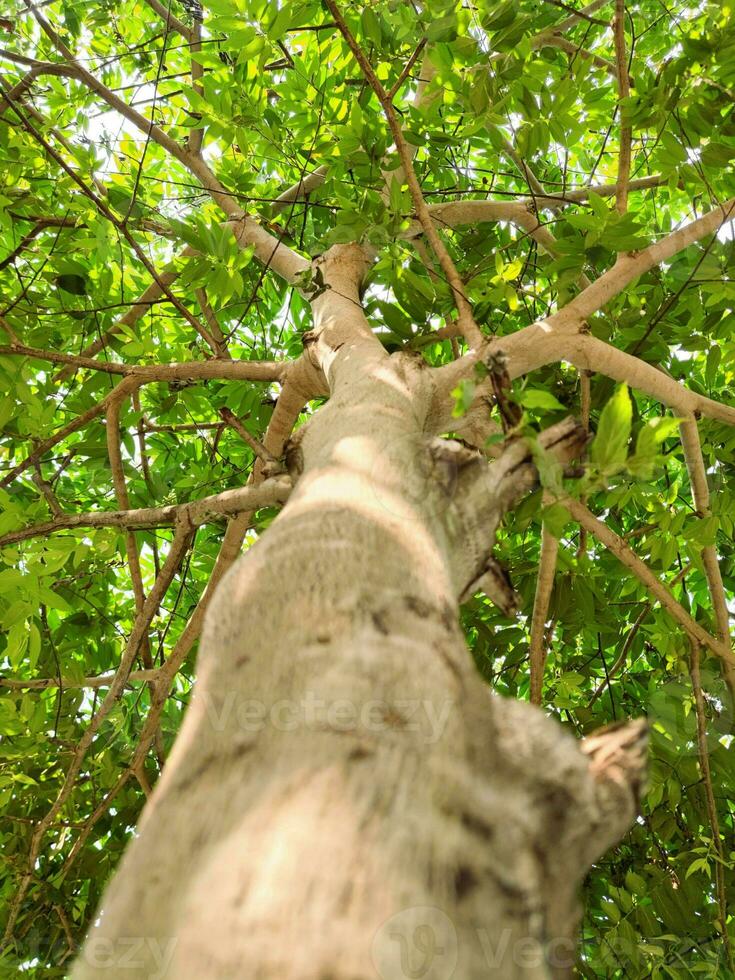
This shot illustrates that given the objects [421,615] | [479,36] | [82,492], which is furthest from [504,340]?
Answer: [82,492]

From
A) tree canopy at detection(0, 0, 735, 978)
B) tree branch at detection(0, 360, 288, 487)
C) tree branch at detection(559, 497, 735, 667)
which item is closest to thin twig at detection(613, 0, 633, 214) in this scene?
tree canopy at detection(0, 0, 735, 978)

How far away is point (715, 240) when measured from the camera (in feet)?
7.50

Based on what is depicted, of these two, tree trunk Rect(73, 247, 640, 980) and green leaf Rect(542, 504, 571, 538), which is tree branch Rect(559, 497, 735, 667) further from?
tree trunk Rect(73, 247, 640, 980)

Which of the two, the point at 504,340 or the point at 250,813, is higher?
the point at 504,340

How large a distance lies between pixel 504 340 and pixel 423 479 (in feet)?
2.74

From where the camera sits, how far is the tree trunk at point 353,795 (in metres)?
0.57


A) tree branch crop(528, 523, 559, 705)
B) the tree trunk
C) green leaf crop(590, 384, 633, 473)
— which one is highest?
tree branch crop(528, 523, 559, 705)

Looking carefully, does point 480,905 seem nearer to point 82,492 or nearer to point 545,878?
point 545,878

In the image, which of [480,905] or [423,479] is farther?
[423,479]

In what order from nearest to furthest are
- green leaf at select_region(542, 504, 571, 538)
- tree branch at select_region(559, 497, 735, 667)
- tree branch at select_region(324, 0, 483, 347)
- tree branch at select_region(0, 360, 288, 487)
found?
green leaf at select_region(542, 504, 571, 538), tree branch at select_region(324, 0, 483, 347), tree branch at select_region(559, 497, 735, 667), tree branch at select_region(0, 360, 288, 487)

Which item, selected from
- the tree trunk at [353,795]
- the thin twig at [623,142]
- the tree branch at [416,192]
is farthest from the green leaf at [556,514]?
the thin twig at [623,142]

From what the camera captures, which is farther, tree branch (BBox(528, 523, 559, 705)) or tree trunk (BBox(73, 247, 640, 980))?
tree branch (BBox(528, 523, 559, 705))

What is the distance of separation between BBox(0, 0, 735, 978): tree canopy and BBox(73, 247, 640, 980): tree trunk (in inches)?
17.5

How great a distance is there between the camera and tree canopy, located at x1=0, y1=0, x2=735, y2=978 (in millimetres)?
2016
